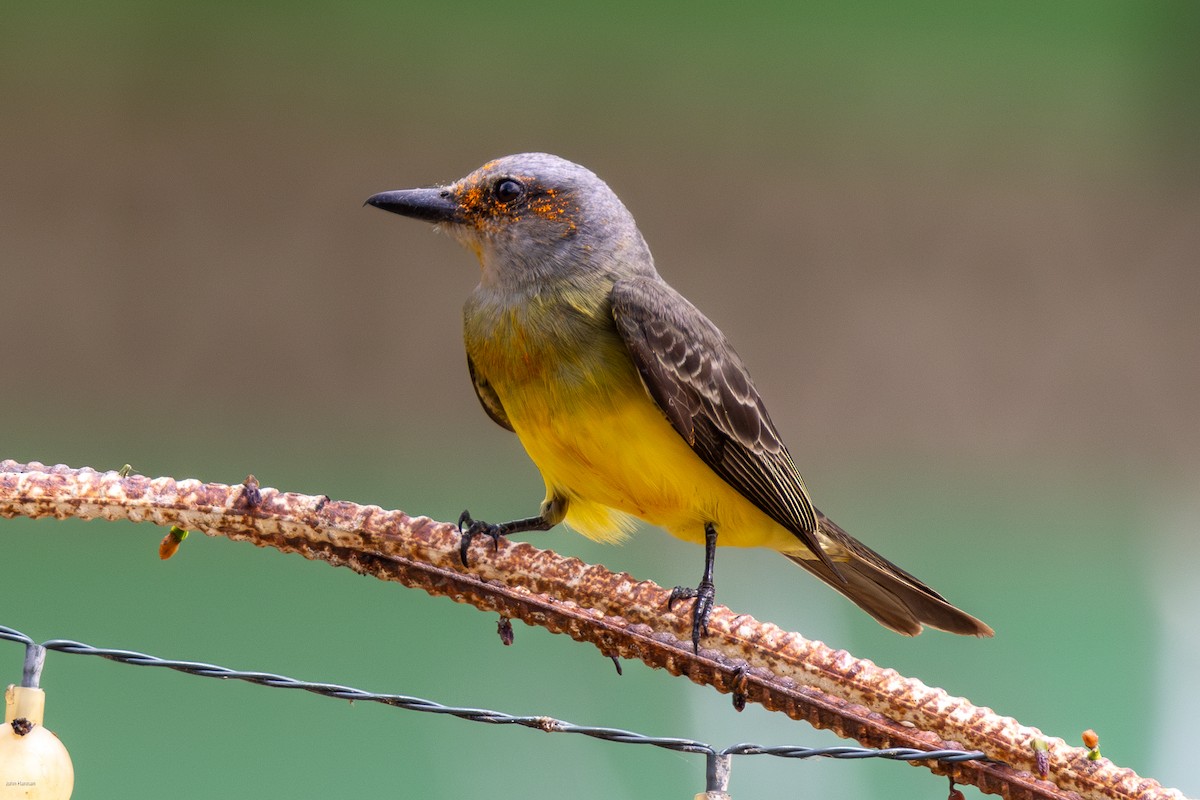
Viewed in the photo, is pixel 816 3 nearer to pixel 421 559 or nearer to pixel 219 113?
pixel 219 113

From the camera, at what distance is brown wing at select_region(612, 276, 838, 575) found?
266 cm

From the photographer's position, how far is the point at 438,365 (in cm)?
410

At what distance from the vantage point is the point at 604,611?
197 centimetres

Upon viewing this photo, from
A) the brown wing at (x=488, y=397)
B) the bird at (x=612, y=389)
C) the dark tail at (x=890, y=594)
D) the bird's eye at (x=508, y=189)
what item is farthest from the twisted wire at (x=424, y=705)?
the bird's eye at (x=508, y=189)

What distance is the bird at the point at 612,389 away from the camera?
266 cm

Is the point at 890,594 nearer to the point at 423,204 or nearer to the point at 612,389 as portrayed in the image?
the point at 612,389

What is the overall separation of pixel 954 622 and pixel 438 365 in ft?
5.95

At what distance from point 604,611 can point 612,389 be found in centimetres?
76

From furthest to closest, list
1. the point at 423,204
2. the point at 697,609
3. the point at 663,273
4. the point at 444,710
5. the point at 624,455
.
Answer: the point at 663,273 < the point at 423,204 < the point at 624,455 < the point at 697,609 < the point at 444,710

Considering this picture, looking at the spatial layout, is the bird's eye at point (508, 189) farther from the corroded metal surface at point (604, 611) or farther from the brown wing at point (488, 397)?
the corroded metal surface at point (604, 611)

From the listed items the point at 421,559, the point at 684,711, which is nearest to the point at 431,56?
the point at 684,711

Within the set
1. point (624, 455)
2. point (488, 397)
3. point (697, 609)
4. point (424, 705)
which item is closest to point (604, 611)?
point (697, 609)

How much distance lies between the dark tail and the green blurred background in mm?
992

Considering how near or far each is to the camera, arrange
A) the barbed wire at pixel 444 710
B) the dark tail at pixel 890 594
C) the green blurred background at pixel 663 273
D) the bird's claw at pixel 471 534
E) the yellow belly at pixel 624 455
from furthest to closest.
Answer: the green blurred background at pixel 663 273, the dark tail at pixel 890 594, the yellow belly at pixel 624 455, the bird's claw at pixel 471 534, the barbed wire at pixel 444 710
